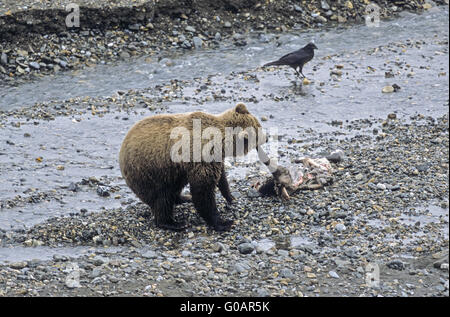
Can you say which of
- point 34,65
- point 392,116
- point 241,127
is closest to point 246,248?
point 241,127

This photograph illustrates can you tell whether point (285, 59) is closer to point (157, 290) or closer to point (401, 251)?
point (401, 251)

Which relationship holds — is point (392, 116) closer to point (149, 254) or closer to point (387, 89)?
point (387, 89)

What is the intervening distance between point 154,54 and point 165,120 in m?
6.83

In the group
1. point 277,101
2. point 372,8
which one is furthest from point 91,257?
point 372,8

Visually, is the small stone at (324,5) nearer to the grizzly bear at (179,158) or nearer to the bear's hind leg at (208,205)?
the grizzly bear at (179,158)

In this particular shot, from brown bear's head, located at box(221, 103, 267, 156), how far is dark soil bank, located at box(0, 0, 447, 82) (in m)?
6.63

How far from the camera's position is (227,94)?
41.3 feet

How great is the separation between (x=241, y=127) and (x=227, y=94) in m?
4.56

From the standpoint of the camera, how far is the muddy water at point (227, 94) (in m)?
9.23

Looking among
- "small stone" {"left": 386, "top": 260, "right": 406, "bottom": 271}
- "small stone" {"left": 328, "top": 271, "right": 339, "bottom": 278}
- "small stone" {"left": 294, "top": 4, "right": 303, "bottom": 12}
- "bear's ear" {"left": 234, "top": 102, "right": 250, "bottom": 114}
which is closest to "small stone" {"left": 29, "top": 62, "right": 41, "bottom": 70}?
"small stone" {"left": 294, "top": 4, "right": 303, "bottom": 12}

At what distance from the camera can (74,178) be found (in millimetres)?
9555

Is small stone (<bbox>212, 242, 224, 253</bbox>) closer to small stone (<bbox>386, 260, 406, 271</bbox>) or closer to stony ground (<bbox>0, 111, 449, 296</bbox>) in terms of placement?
stony ground (<bbox>0, 111, 449, 296</bbox>)

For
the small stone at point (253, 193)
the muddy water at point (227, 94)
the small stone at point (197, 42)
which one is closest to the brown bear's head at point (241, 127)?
the small stone at point (253, 193)

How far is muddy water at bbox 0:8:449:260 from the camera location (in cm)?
923
